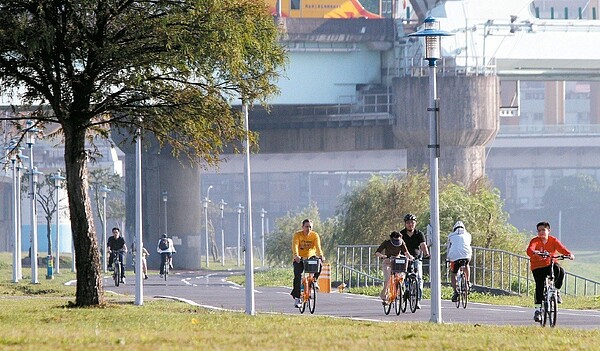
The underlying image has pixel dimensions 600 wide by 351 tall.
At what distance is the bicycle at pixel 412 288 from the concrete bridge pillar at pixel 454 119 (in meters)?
40.7

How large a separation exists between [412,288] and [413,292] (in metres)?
0.09

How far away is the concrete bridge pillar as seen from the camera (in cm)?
6994

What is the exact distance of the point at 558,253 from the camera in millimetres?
22906

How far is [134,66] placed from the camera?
26422 mm

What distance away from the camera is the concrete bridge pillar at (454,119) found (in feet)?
229

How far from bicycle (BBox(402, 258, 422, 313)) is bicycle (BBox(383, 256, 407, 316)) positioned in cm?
12

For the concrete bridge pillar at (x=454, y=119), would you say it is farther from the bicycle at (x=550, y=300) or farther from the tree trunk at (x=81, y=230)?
the bicycle at (x=550, y=300)

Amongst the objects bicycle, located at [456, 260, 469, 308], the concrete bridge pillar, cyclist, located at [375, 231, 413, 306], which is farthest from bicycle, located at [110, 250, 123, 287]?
the concrete bridge pillar

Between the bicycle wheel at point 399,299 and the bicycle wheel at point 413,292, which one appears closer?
the bicycle wheel at point 399,299

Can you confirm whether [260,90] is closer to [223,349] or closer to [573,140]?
[223,349]

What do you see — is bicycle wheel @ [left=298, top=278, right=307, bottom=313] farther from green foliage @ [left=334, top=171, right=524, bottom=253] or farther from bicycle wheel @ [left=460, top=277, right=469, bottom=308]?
green foliage @ [left=334, top=171, right=524, bottom=253]

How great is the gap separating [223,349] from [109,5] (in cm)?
1184

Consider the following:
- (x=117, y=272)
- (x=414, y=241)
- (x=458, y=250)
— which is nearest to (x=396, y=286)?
(x=414, y=241)

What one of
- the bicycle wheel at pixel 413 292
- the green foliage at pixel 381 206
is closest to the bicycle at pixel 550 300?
the bicycle wheel at pixel 413 292
